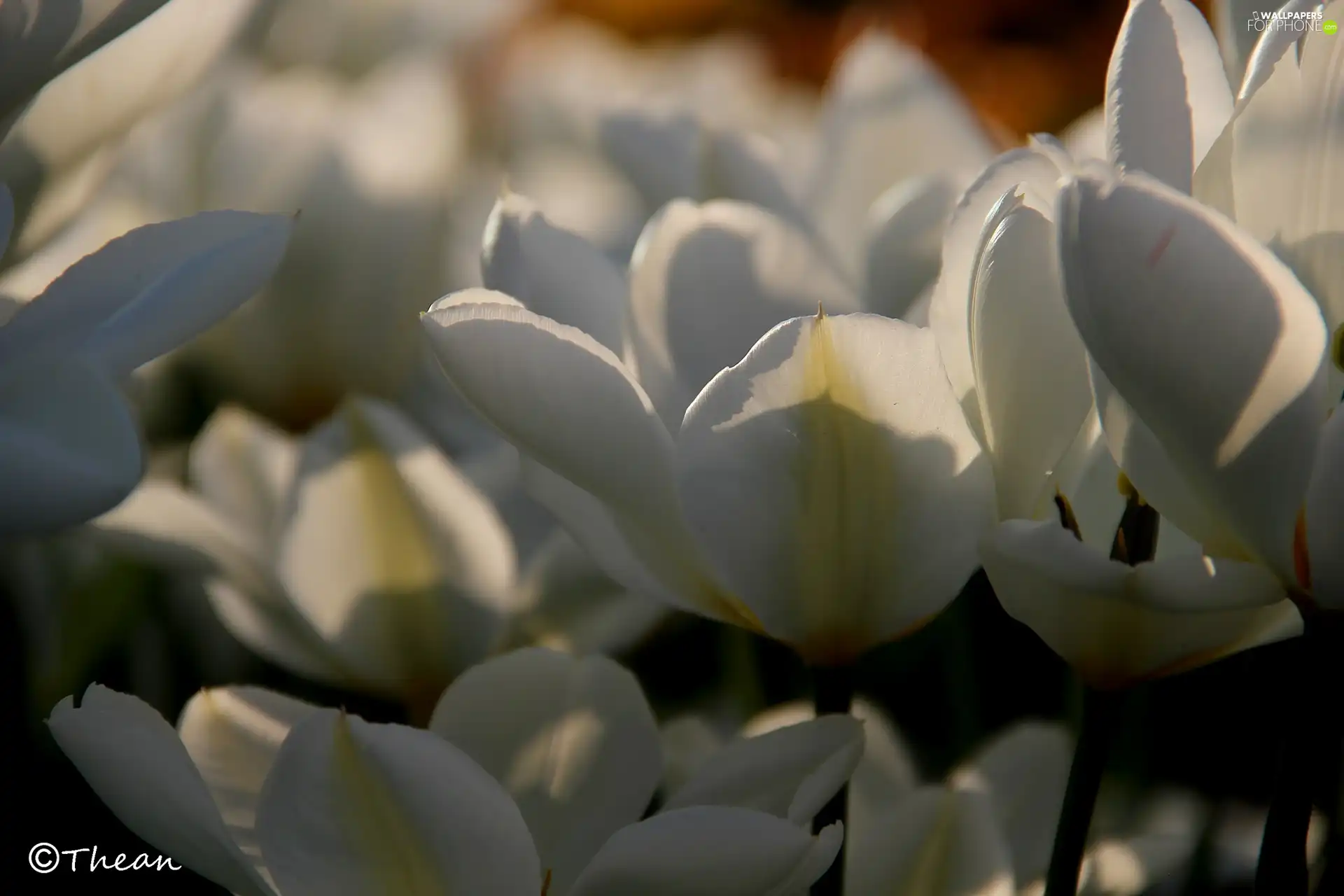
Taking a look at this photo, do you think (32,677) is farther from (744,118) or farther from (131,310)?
(744,118)

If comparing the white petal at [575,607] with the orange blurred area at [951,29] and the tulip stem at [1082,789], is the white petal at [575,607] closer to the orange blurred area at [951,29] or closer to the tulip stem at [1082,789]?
the tulip stem at [1082,789]

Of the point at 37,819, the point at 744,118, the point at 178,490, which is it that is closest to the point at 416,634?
the point at 178,490

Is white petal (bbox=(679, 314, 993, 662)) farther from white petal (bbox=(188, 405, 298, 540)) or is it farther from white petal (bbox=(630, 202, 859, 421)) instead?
white petal (bbox=(188, 405, 298, 540))

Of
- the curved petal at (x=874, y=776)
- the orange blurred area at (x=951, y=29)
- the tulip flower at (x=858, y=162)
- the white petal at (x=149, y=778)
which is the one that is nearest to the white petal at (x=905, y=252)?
the tulip flower at (x=858, y=162)

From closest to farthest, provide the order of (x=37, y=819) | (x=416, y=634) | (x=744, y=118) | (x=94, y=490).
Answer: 1. (x=94, y=490)
2. (x=416, y=634)
3. (x=37, y=819)
4. (x=744, y=118)

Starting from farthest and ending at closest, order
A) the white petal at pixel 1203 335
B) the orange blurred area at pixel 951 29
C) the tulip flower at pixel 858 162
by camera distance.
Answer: the orange blurred area at pixel 951 29
the tulip flower at pixel 858 162
the white petal at pixel 1203 335
